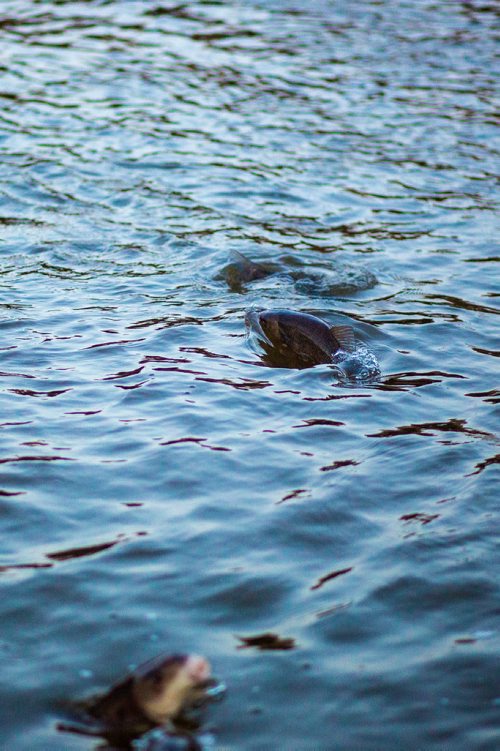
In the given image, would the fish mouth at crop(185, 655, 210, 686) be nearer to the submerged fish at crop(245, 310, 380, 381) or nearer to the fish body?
the fish body

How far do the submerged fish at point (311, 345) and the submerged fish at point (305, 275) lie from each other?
1429 millimetres

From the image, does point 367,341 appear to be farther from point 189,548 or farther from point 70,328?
point 189,548

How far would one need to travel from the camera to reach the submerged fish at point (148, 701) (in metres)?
3.35

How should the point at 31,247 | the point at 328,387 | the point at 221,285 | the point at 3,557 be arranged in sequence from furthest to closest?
1. the point at 31,247
2. the point at 221,285
3. the point at 328,387
4. the point at 3,557

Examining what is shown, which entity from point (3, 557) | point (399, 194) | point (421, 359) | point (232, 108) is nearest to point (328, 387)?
point (421, 359)

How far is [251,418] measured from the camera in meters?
6.04

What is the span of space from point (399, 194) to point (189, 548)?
303 inches

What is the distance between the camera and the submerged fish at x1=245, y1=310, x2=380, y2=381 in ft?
22.7

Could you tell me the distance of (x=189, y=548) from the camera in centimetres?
457

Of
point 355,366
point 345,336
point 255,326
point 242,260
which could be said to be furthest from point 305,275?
point 355,366

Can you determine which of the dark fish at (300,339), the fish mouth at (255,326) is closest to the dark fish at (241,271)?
the fish mouth at (255,326)

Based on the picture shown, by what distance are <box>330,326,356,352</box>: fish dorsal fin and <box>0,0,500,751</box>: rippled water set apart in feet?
0.85

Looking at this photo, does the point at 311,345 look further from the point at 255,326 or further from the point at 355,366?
the point at 255,326

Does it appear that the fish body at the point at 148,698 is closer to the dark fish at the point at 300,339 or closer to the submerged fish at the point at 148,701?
the submerged fish at the point at 148,701
